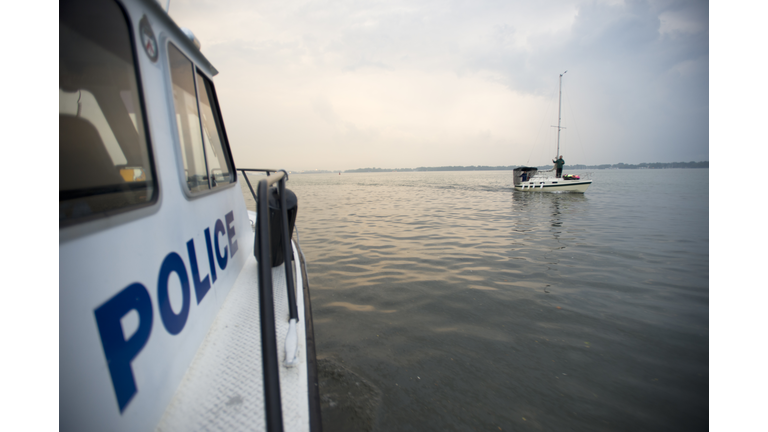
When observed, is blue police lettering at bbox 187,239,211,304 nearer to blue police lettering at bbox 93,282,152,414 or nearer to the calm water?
blue police lettering at bbox 93,282,152,414

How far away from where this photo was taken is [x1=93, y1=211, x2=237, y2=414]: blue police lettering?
900 millimetres

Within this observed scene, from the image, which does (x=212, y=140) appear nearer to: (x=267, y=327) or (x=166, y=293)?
(x=166, y=293)

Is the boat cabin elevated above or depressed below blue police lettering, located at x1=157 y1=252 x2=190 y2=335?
above

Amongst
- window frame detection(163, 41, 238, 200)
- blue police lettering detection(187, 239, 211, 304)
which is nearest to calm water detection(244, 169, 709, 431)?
blue police lettering detection(187, 239, 211, 304)

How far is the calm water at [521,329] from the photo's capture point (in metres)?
2.21

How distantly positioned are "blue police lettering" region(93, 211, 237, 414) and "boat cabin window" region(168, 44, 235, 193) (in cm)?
65

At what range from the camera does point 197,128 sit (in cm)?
232

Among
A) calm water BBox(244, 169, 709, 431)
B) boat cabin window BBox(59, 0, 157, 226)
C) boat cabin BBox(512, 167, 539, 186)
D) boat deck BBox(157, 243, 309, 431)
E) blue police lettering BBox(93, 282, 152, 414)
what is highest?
boat cabin BBox(512, 167, 539, 186)

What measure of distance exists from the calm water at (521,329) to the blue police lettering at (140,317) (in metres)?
1.55

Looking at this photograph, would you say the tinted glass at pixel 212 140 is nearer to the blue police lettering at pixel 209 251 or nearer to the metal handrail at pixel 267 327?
the blue police lettering at pixel 209 251

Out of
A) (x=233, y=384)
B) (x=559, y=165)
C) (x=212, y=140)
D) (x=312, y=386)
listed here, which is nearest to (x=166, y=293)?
(x=233, y=384)

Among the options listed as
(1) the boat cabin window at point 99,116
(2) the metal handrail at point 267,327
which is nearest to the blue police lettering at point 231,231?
(1) the boat cabin window at point 99,116
